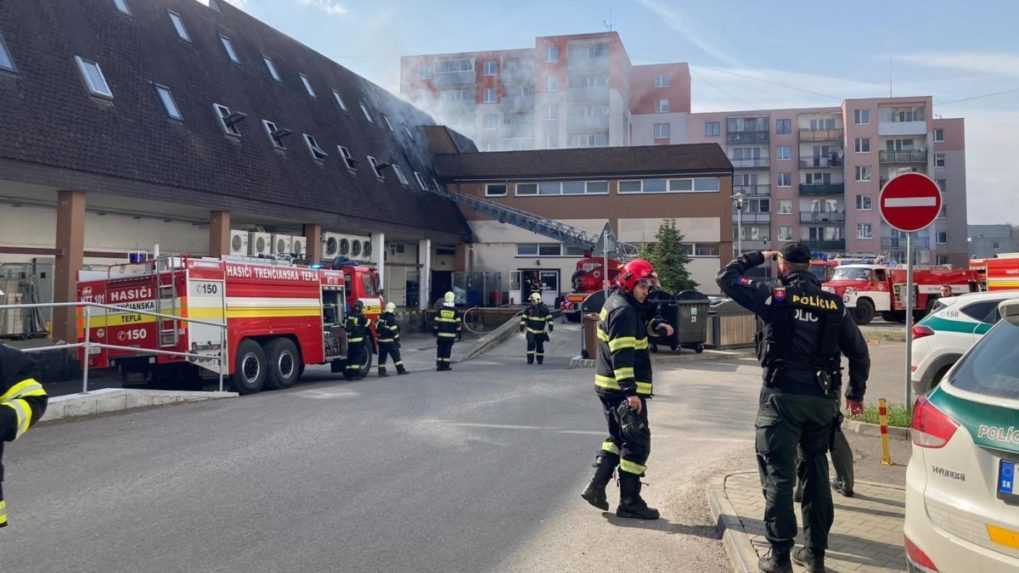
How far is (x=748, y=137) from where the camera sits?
61.8 m

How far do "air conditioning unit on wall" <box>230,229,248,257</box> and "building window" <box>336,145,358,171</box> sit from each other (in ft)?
23.5

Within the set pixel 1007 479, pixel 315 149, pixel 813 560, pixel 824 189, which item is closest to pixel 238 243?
pixel 315 149

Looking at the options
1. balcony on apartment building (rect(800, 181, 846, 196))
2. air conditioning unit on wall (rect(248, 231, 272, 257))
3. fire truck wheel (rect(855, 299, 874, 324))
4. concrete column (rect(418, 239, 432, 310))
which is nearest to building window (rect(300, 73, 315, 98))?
concrete column (rect(418, 239, 432, 310))

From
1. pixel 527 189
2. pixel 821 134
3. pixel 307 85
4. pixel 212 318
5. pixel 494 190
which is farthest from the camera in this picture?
pixel 821 134

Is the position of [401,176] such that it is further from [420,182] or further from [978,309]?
[978,309]

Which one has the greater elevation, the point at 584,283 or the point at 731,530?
the point at 584,283

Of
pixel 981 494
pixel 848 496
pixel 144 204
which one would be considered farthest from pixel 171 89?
pixel 981 494

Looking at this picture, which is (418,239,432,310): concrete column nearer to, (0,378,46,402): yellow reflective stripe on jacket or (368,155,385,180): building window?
(368,155,385,180): building window

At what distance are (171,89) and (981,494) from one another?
20156 mm

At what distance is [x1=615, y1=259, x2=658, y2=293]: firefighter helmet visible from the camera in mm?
5359

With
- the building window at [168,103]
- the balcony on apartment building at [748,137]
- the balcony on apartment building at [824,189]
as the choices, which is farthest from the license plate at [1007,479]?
the balcony on apartment building at [748,137]

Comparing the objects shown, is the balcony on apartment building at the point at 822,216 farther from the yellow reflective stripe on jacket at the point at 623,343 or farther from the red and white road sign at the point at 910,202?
the yellow reflective stripe on jacket at the point at 623,343

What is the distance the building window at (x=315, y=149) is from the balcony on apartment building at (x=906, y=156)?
4928 cm

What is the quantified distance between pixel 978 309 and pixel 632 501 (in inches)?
250
